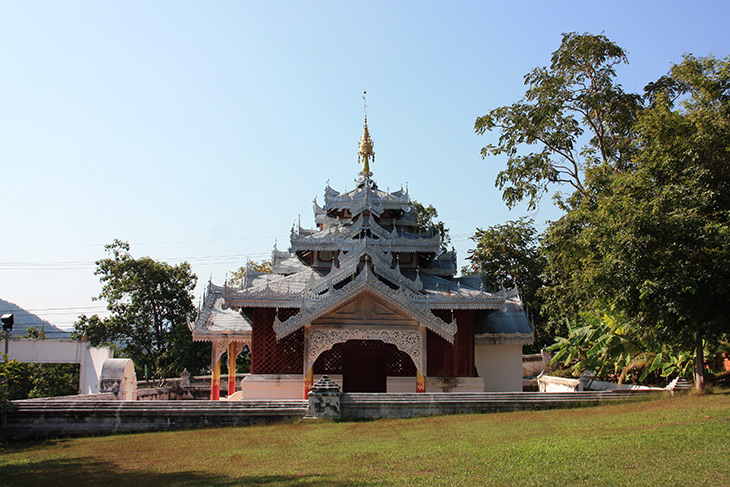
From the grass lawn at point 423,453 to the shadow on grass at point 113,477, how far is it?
18 mm

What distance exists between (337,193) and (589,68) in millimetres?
11259

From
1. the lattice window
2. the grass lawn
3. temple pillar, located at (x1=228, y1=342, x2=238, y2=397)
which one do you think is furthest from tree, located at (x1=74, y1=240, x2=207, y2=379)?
the grass lawn

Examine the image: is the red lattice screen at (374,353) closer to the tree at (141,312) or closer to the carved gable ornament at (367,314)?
the carved gable ornament at (367,314)

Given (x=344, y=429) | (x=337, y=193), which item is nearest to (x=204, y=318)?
(x=337, y=193)

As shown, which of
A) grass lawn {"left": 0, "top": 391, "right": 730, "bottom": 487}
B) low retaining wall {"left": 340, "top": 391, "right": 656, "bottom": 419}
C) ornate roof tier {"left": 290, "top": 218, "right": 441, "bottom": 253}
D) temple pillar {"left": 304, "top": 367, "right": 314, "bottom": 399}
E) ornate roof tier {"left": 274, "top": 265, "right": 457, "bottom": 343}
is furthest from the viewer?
ornate roof tier {"left": 290, "top": 218, "right": 441, "bottom": 253}

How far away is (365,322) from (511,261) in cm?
2046

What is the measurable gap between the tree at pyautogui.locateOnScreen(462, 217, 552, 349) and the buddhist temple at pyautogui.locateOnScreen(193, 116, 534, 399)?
11552mm

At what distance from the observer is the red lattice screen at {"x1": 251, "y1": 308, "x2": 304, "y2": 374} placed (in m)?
21.0

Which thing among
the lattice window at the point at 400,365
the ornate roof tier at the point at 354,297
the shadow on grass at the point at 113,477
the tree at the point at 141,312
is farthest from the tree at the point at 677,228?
the tree at the point at 141,312

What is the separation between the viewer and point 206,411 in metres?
14.8

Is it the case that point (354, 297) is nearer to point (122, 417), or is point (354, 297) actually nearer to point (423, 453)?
point (122, 417)

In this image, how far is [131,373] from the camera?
65.6 ft

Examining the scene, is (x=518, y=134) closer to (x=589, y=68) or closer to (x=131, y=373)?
(x=589, y=68)

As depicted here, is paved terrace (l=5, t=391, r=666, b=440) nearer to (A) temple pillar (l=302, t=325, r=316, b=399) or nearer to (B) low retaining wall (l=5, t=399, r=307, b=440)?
(B) low retaining wall (l=5, t=399, r=307, b=440)
